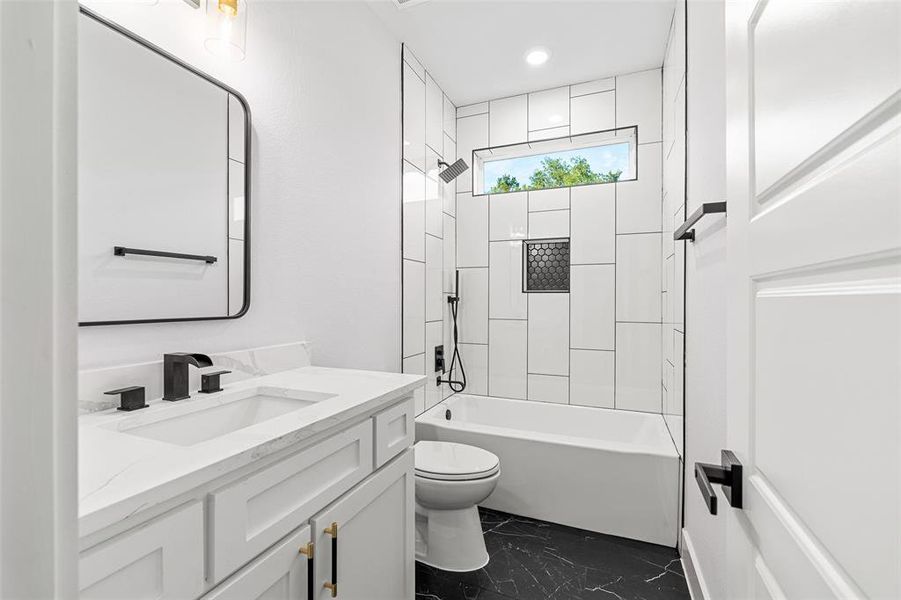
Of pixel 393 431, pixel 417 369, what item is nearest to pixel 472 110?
pixel 417 369

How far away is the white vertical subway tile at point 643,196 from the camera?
272 cm

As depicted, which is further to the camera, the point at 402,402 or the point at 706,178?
the point at 706,178

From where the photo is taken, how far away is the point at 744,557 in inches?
26.7

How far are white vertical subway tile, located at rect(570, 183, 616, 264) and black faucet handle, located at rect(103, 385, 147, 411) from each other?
253 centimetres

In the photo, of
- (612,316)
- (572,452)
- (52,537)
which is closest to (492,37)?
(612,316)

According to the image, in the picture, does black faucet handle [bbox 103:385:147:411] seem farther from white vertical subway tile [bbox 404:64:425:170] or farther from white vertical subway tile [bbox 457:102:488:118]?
white vertical subway tile [bbox 457:102:488:118]

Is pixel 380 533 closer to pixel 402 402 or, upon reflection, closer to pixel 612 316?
pixel 402 402

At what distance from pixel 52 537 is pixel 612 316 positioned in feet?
9.58

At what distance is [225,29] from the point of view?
1321 mm

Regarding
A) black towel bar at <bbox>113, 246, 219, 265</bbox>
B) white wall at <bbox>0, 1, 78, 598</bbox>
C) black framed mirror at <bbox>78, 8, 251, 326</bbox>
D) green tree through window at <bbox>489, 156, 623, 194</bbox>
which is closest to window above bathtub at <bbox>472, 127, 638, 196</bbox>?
green tree through window at <bbox>489, 156, 623, 194</bbox>

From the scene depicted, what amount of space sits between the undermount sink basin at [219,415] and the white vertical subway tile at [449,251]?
6.08 feet

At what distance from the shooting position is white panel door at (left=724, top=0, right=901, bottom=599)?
1.12ft

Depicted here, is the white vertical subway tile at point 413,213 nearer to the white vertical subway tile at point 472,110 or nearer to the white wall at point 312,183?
the white wall at point 312,183

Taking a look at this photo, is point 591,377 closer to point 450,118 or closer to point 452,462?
point 452,462
